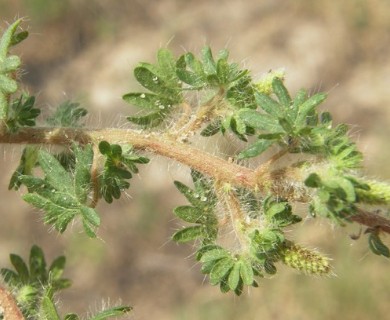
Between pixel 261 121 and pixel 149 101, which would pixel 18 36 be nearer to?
pixel 149 101

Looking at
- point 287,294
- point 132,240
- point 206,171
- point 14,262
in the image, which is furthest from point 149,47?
point 206,171

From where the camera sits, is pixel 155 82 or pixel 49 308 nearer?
pixel 49 308

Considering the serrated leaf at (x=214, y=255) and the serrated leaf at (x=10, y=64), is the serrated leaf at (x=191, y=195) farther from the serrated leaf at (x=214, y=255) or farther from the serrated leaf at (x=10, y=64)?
the serrated leaf at (x=10, y=64)

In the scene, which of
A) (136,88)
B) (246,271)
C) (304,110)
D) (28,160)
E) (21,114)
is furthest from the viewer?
(136,88)

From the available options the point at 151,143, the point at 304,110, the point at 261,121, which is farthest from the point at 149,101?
the point at 304,110

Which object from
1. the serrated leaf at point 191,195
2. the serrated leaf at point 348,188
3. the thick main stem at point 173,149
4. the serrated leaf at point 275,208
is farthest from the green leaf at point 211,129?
the serrated leaf at point 348,188

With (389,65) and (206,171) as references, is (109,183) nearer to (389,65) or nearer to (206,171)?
(206,171)

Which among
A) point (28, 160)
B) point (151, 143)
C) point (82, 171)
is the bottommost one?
point (82, 171)
